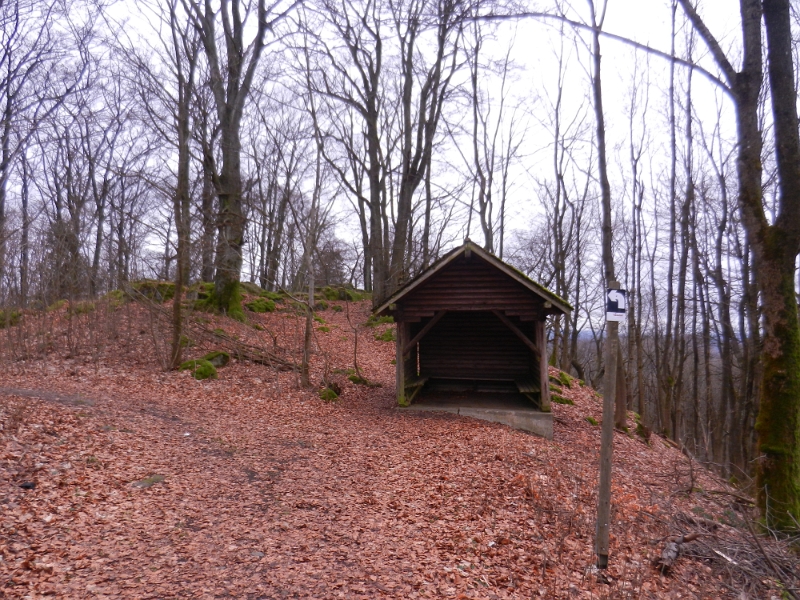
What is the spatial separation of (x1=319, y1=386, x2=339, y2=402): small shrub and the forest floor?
0.90 meters

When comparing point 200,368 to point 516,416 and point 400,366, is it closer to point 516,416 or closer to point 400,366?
point 400,366

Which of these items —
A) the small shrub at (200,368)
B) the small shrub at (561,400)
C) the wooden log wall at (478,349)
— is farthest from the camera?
the small shrub at (561,400)

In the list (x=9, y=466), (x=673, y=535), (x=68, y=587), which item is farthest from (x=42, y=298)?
(x=673, y=535)

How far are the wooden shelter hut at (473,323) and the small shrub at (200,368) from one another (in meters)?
4.35

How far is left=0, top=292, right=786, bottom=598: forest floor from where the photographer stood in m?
4.44

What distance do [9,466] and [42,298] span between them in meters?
10.5

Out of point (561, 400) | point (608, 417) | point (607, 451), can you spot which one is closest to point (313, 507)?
point (607, 451)

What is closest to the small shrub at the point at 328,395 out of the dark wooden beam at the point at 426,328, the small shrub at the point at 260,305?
the dark wooden beam at the point at 426,328

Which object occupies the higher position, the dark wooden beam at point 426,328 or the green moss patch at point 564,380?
the dark wooden beam at point 426,328

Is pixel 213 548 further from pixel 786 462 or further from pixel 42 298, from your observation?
pixel 42 298

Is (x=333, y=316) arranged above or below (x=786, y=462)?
above

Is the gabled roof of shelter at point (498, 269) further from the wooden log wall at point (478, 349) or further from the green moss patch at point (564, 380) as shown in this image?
the green moss patch at point (564, 380)

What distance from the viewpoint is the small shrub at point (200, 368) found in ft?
41.0

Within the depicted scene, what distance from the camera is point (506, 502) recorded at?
651cm
